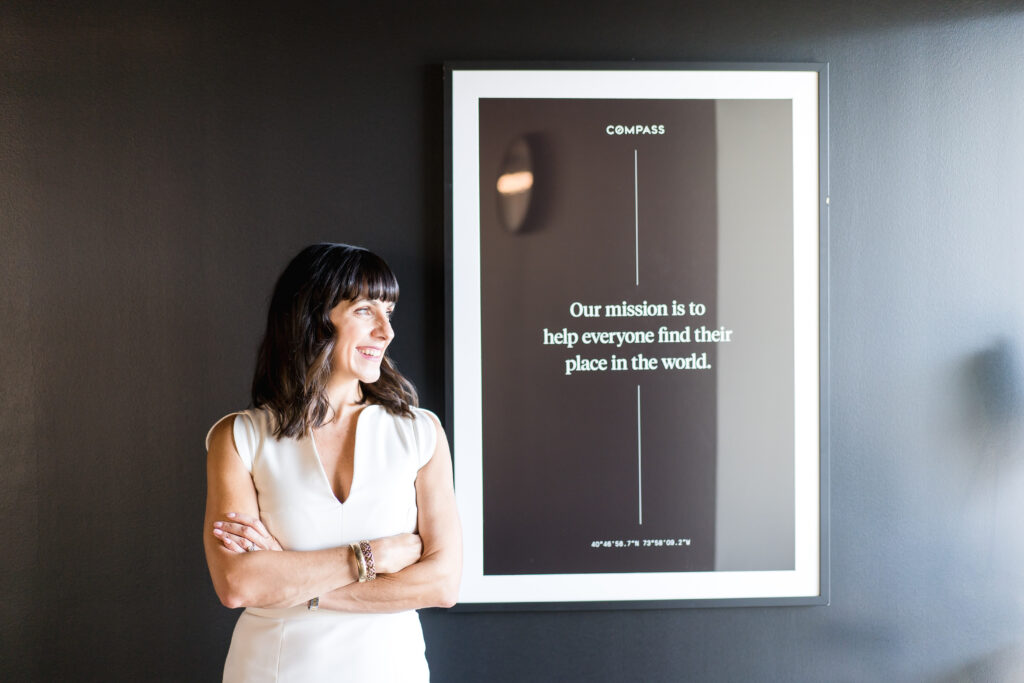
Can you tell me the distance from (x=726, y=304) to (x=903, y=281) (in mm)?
586

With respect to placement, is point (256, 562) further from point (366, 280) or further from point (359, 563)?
point (366, 280)

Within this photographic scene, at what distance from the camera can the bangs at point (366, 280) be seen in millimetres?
→ 1734

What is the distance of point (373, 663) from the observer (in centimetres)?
161

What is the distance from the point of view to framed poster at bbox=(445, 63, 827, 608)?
2240 mm

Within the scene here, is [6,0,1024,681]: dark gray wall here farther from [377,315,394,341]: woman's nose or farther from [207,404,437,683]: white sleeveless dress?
[207,404,437,683]: white sleeveless dress

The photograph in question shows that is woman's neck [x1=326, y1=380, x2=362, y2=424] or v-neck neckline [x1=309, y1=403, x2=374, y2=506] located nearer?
v-neck neckline [x1=309, y1=403, x2=374, y2=506]

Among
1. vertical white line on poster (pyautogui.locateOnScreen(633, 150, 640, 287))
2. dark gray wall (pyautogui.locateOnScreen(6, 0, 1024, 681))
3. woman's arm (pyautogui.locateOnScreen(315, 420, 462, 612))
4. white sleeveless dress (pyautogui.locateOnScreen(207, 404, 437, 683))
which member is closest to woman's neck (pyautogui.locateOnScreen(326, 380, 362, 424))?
white sleeveless dress (pyautogui.locateOnScreen(207, 404, 437, 683))

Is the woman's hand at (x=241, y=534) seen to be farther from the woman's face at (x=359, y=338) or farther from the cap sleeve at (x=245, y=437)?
the woman's face at (x=359, y=338)

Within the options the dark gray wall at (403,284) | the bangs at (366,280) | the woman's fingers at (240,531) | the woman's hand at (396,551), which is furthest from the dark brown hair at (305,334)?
the dark gray wall at (403,284)

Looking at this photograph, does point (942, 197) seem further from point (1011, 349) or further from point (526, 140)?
point (526, 140)

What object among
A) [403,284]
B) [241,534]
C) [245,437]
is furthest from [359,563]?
[403,284]

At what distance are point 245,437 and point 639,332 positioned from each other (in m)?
1.20

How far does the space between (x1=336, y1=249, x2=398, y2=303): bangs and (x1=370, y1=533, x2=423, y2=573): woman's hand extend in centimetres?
57

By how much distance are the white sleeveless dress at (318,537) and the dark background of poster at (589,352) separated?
60cm
